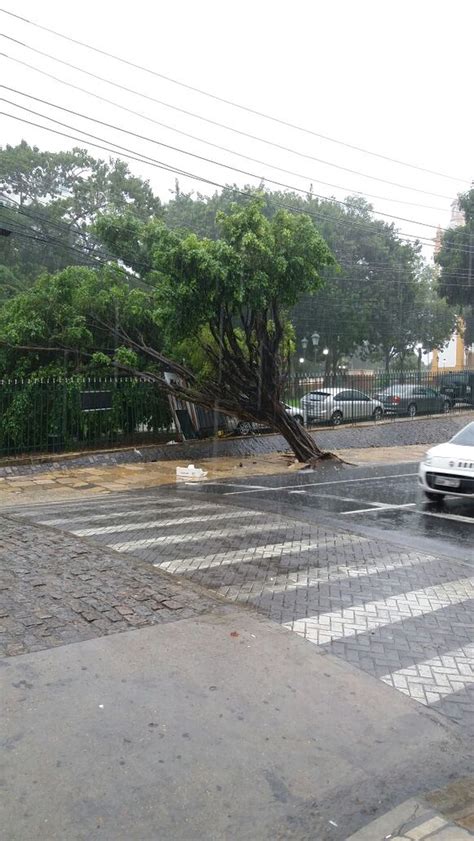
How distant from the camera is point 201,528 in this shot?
28.0 feet


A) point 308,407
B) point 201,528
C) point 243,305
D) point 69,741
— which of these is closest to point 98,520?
point 201,528

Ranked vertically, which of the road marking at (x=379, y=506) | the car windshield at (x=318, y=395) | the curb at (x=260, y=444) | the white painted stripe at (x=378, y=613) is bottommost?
the white painted stripe at (x=378, y=613)

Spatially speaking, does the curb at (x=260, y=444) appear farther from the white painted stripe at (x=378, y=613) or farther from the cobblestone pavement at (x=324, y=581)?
the white painted stripe at (x=378, y=613)

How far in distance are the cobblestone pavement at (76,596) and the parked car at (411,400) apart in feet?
63.7

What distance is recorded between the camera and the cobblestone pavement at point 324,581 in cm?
463

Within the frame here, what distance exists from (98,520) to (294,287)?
8.44 m

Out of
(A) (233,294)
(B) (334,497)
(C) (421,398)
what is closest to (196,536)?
(B) (334,497)

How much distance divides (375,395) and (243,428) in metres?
Answer: 7.33

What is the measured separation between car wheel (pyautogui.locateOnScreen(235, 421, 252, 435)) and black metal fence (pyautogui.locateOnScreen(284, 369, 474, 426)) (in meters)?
1.58

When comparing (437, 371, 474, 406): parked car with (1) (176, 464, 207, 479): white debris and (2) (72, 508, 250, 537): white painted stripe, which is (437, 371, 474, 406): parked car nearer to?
(1) (176, 464, 207, 479): white debris

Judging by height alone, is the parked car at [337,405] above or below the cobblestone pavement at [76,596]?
above

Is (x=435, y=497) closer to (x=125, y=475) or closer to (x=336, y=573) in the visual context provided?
(x=336, y=573)

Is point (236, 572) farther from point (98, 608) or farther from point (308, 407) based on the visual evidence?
point (308, 407)

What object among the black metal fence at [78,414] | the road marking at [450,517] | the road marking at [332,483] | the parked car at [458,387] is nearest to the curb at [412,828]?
the road marking at [450,517]
